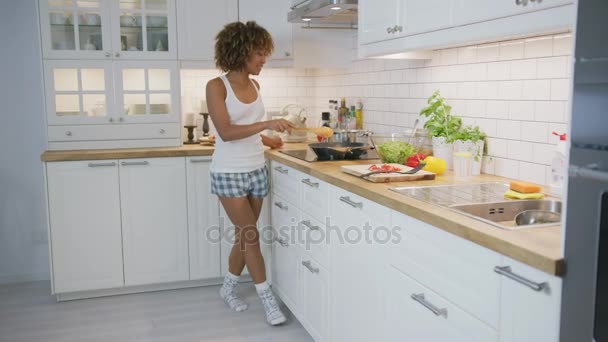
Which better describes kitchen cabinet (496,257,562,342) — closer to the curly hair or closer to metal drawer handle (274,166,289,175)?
metal drawer handle (274,166,289,175)

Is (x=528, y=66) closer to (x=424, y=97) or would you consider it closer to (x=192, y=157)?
(x=424, y=97)

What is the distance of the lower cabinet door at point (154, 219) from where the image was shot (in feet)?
12.0

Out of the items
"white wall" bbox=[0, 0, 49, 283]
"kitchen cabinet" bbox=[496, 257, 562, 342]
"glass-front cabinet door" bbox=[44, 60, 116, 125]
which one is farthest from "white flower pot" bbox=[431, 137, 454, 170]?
"white wall" bbox=[0, 0, 49, 283]

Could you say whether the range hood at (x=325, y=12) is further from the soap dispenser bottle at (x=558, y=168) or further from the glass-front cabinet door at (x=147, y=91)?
the soap dispenser bottle at (x=558, y=168)

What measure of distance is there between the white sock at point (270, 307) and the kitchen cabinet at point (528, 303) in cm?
192

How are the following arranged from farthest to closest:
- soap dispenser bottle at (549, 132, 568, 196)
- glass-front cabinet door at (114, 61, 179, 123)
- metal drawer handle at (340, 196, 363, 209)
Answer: glass-front cabinet door at (114, 61, 179, 123) → metal drawer handle at (340, 196, 363, 209) → soap dispenser bottle at (549, 132, 568, 196)

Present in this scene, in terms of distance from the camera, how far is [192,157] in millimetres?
3709

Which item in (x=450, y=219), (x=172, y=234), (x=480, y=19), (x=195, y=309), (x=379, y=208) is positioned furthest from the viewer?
(x=172, y=234)

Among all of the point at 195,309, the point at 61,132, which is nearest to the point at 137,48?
the point at 61,132

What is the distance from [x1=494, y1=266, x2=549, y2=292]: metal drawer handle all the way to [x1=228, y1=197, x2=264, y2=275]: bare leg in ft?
6.72

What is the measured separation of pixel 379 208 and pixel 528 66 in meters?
0.80

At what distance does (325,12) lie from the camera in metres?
3.32

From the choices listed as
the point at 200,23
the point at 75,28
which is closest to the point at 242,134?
the point at 200,23

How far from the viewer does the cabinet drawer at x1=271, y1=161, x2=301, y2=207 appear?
3073 mm
